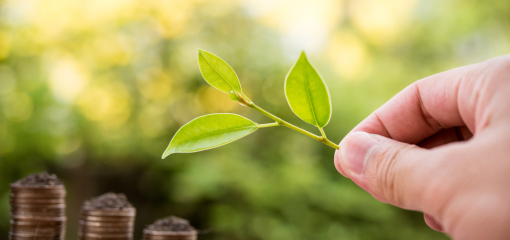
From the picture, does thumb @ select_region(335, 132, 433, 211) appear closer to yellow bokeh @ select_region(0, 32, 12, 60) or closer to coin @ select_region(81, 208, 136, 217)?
coin @ select_region(81, 208, 136, 217)

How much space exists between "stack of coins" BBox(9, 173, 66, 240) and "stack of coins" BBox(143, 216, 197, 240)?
244 millimetres

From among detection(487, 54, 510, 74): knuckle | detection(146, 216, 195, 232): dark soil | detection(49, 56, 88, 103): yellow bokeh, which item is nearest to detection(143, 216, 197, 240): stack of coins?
detection(146, 216, 195, 232): dark soil

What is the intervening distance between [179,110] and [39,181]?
1911 millimetres

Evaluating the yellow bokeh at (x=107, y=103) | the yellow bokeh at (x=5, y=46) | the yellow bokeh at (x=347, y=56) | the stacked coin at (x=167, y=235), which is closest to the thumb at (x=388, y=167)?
the stacked coin at (x=167, y=235)

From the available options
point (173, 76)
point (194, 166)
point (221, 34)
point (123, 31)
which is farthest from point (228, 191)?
point (123, 31)

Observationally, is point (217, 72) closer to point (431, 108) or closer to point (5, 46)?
point (431, 108)

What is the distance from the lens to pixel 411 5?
324 centimetres

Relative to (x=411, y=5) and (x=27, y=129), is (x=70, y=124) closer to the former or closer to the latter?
(x=27, y=129)

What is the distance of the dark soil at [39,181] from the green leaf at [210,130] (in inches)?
22.1

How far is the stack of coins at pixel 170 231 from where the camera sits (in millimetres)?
986

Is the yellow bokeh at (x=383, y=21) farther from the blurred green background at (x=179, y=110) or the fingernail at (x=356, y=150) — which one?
the fingernail at (x=356, y=150)

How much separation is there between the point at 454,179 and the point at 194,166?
237cm

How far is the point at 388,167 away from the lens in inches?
20.9

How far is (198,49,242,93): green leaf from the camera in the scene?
57cm
